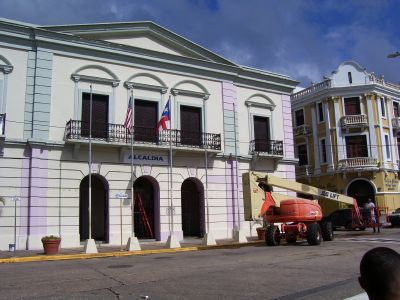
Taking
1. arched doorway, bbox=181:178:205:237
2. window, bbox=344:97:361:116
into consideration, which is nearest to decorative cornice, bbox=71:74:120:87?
arched doorway, bbox=181:178:205:237

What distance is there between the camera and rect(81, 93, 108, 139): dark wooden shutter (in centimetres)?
2164

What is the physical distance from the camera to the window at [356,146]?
39.0 m

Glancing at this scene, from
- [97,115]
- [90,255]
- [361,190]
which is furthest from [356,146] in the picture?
[90,255]

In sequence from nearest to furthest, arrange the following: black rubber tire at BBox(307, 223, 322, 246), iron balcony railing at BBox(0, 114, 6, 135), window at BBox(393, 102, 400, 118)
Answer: black rubber tire at BBox(307, 223, 322, 246), iron balcony railing at BBox(0, 114, 6, 135), window at BBox(393, 102, 400, 118)

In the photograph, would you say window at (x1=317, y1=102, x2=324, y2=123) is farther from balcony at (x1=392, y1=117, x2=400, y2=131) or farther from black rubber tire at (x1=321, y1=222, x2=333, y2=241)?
black rubber tire at (x1=321, y1=222, x2=333, y2=241)

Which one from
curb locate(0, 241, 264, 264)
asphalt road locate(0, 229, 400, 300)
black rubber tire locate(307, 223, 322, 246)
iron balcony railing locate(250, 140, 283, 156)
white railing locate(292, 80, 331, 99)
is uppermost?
white railing locate(292, 80, 331, 99)

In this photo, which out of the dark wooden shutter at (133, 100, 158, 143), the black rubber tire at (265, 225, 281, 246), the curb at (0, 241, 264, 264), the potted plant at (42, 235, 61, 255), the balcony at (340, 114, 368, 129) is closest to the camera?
the curb at (0, 241, 264, 264)

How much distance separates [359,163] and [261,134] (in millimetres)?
14383

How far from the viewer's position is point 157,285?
30.4 ft

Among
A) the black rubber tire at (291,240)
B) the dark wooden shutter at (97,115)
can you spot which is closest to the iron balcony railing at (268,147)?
the black rubber tire at (291,240)

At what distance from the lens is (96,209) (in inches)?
917

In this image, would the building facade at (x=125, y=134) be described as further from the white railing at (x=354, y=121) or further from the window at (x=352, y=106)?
the window at (x=352, y=106)

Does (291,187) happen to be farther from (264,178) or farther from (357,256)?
(357,256)

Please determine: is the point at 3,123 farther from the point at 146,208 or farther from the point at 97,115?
the point at 146,208
